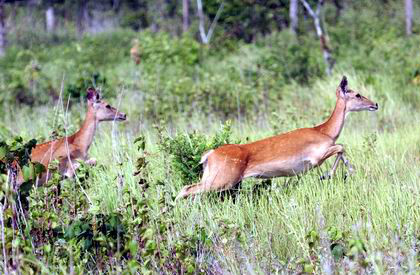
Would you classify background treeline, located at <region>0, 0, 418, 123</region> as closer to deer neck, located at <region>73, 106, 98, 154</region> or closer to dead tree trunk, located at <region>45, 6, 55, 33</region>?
dead tree trunk, located at <region>45, 6, 55, 33</region>

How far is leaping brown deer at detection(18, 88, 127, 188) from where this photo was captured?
7.21m

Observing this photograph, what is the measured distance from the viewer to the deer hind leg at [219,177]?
622cm

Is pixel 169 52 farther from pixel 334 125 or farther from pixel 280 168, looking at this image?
pixel 280 168

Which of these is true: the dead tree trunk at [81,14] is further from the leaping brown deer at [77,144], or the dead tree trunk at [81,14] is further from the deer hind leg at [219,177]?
the deer hind leg at [219,177]

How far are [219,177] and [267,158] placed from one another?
1.48ft

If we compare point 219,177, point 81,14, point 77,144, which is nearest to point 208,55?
point 77,144

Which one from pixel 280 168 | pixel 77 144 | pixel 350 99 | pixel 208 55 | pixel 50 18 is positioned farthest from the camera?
pixel 50 18

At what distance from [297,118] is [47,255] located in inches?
194

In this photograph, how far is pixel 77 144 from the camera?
788 centimetres

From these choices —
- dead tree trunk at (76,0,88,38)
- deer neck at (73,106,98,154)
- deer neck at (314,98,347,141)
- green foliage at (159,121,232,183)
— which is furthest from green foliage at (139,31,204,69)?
dead tree trunk at (76,0,88,38)

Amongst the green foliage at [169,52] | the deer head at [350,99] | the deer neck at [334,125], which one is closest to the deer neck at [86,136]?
the deer neck at [334,125]

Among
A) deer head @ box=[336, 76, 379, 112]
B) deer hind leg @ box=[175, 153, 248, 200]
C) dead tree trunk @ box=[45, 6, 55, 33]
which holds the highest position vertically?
deer head @ box=[336, 76, 379, 112]

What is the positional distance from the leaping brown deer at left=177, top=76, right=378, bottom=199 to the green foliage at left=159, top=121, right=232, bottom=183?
0.18m

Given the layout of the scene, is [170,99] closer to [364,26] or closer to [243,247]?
[243,247]
